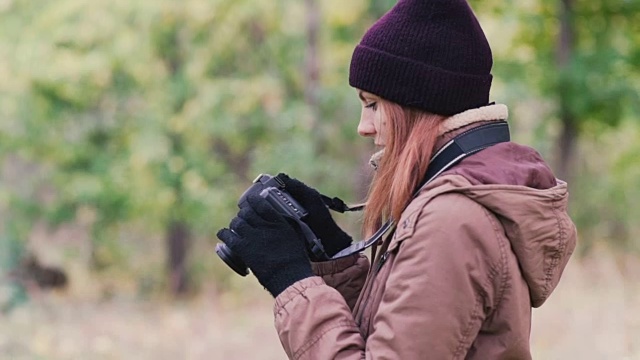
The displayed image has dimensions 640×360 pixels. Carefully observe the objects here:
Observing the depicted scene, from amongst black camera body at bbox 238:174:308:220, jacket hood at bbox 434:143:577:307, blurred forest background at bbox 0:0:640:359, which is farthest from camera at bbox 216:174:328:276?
blurred forest background at bbox 0:0:640:359

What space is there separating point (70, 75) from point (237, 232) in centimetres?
1081

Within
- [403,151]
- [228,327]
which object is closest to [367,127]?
[403,151]

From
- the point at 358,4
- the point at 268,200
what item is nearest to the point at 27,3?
the point at 358,4

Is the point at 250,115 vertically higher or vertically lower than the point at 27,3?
lower

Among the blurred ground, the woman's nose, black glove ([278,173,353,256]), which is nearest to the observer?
the woman's nose

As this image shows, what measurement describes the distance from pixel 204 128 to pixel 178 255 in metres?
3.50

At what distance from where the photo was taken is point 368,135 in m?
2.04

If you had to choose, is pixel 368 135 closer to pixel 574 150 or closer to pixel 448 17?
pixel 448 17

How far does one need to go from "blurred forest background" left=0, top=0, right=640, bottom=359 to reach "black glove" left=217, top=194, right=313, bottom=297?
804 cm

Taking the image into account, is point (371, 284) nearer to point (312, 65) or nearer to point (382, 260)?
point (382, 260)

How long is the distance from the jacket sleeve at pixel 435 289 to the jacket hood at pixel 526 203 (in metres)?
0.04

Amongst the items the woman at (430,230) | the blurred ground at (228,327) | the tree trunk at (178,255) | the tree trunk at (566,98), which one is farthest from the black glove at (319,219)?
the tree trunk at (178,255)

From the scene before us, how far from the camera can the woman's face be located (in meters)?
2.00

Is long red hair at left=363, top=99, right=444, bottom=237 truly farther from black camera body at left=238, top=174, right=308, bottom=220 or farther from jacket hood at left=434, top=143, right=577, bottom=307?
black camera body at left=238, top=174, right=308, bottom=220
